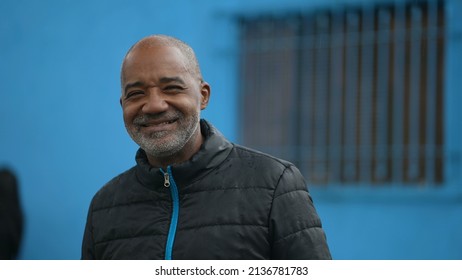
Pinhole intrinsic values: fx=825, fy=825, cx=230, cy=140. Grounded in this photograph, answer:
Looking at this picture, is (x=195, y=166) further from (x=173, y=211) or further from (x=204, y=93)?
(x=204, y=93)

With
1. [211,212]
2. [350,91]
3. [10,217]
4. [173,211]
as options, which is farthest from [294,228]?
[10,217]

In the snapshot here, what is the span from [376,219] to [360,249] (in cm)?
24

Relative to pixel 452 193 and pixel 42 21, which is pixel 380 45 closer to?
pixel 452 193

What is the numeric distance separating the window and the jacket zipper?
3.80m

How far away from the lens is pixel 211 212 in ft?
6.70

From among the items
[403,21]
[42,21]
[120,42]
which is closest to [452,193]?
[403,21]

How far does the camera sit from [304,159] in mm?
5945

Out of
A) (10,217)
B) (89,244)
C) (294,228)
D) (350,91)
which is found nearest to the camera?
(294,228)

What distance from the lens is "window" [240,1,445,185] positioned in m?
5.62

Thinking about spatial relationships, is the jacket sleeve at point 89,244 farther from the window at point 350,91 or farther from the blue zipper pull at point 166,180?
the window at point 350,91

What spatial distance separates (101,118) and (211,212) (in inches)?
184

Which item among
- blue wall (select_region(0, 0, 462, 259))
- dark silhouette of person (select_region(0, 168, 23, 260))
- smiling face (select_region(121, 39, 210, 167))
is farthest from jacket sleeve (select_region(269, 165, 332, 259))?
dark silhouette of person (select_region(0, 168, 23, 260))

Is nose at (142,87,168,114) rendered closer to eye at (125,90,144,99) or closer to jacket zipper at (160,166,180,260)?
eye at (125,90,144,99)

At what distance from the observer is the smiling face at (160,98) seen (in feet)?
6.80
